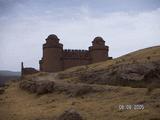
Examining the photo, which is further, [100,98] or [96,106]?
[100,98]

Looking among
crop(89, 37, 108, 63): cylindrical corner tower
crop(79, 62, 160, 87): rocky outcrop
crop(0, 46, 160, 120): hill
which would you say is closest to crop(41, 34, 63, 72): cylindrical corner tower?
crop(89, 37, 108, 63): cylindrical corner tower

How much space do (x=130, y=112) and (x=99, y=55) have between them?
32966 millimetres

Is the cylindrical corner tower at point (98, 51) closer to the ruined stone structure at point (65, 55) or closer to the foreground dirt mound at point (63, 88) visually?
the ruined stone structure at point (65, 55)

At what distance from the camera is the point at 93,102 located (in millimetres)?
17734

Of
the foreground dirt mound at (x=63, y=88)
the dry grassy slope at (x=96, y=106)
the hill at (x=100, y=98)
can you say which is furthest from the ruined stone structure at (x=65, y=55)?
the dry grassy slope at (x=96, y=106)

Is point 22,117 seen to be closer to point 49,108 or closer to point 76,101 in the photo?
point 49,108

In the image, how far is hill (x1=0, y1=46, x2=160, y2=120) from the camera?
1488 centimetres

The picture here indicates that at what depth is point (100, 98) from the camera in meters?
18.3

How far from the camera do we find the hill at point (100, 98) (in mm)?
14875

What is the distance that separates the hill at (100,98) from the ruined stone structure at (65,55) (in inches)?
681

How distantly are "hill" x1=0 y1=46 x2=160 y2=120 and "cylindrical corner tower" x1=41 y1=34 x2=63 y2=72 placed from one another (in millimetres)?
17035

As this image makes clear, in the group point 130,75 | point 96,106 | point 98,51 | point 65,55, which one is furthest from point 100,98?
point 98,51

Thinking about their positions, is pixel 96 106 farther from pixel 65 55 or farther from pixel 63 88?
pixel 65 55

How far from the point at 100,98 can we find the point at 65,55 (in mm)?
28920
